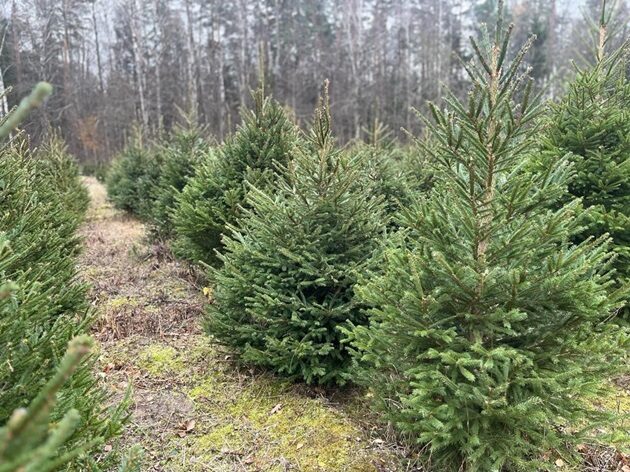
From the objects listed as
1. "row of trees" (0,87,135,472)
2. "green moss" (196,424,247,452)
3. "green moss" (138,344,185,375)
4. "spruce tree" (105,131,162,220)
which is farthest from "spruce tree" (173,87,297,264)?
"spruce tree" (105,131,162,220)

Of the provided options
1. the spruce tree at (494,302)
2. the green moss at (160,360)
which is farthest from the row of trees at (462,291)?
the green moss at (160,360)

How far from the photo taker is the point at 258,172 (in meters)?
6.59

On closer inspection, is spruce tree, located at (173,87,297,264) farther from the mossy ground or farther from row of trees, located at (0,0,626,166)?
row of trees, located at (0,0,626,166)

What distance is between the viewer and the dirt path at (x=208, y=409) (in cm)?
364

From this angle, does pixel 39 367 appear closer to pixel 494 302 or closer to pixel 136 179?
pixel 494 302

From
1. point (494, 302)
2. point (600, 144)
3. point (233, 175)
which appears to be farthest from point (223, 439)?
point (600, 144)

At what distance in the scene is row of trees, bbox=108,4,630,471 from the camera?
9.27 ft

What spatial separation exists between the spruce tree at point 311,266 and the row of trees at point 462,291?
0.06 ft

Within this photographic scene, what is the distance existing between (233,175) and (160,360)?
2.92 metres

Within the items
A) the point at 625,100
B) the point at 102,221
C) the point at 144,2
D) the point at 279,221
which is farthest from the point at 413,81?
the point at 279,221

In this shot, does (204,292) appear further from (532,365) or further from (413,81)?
(413,81)

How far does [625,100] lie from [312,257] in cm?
442

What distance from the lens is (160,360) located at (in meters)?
5.24

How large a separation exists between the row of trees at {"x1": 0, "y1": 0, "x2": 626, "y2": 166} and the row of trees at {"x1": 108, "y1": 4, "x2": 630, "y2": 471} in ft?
88.2
